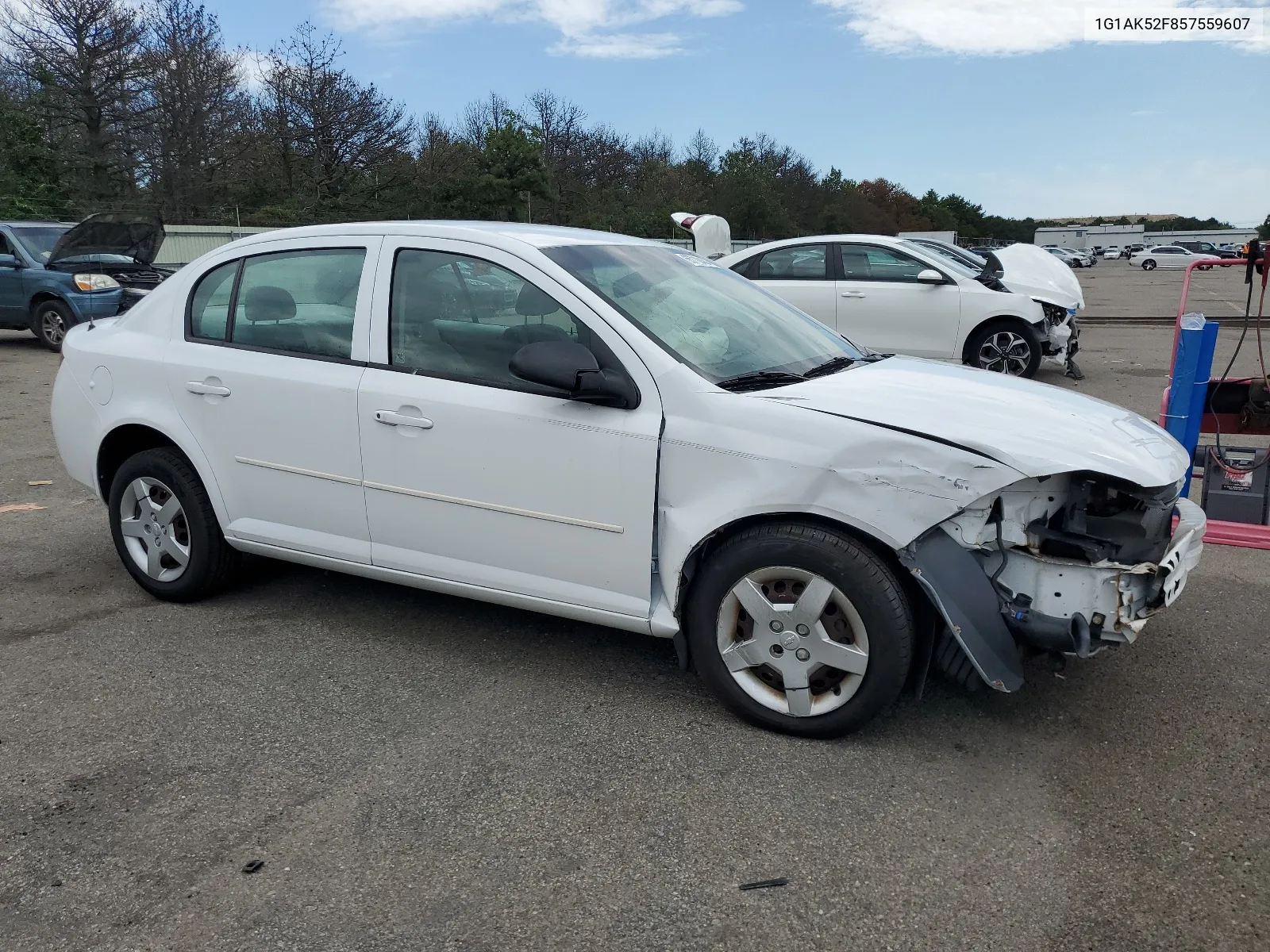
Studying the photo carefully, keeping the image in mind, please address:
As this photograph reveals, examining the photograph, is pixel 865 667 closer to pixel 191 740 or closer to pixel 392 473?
pixel 392 473

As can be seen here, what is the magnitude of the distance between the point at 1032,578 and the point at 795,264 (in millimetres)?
8816

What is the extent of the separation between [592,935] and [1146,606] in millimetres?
1976

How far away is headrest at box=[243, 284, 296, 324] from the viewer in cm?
417

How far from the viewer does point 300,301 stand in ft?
13.6

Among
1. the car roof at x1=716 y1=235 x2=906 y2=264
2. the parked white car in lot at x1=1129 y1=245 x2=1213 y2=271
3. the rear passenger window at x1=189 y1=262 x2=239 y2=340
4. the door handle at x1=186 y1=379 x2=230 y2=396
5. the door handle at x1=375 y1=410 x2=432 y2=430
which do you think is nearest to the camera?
the door handle at x1=375 y1=410 x2=432 y2=430

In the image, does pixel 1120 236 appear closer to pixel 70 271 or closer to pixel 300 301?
pixel 70 271

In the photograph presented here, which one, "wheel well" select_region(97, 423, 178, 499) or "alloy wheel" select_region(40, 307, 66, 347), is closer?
"wheel well" select_region(97, 423, 178, 499)

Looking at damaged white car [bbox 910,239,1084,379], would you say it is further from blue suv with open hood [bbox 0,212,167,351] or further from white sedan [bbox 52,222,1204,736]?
blue suv with open hood [bbox 0,212,167,351]

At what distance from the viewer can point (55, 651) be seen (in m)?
4.04

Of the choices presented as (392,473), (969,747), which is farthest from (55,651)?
(969,747)

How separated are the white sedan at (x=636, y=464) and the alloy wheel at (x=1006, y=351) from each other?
22.8ft

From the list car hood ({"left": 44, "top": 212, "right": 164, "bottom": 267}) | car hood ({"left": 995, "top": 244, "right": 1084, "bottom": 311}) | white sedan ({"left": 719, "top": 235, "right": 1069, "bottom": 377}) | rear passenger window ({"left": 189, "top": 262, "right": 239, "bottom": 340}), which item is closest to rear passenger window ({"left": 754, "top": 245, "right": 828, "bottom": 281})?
white sedan ({"left": 719, "top": 235, "right": 1069, "bottom": 377})

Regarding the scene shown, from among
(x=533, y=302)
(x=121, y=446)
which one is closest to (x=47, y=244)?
(x=121, y=446)

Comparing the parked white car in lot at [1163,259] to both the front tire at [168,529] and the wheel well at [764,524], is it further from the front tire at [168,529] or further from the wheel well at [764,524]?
the front tire at [168,529]
